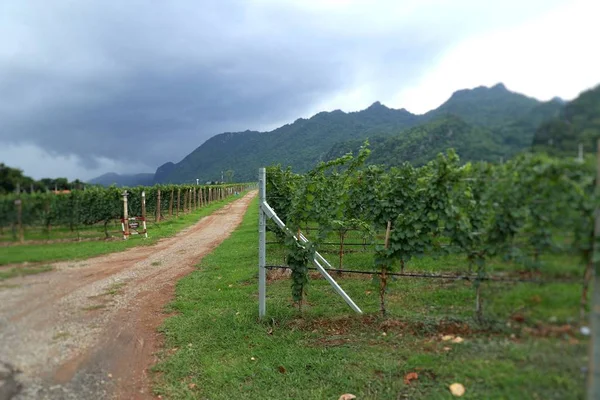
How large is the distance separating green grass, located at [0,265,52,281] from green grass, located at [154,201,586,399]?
8.23 feet

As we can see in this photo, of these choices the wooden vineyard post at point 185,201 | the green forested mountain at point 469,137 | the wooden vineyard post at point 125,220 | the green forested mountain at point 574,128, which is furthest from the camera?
the wooden vineyard post at point 185,201

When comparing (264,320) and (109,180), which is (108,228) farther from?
(264,320)

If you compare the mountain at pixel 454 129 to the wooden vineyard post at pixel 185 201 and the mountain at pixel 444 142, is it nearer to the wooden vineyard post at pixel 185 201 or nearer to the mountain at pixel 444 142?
the mountain at pixel 444 142

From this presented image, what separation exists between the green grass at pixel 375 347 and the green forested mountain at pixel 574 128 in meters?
1.00

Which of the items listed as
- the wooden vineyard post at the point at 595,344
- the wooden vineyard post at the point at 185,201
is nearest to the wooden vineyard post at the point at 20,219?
the wooden vineyard post at the point at 595,344

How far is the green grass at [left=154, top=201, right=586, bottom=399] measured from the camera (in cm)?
246

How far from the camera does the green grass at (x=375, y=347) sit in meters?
2.46

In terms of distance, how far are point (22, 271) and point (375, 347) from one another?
4.00 m

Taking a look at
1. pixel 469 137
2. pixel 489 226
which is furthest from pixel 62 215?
pixel 489 226

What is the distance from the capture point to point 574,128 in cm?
235

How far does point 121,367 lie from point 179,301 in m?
3.81

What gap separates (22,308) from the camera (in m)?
1.96

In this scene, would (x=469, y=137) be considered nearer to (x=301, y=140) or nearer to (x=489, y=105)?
(x=489, y=105)

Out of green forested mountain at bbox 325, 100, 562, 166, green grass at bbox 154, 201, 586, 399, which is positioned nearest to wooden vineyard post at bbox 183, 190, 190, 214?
green grass at bbox 154, 201, 586, 399
